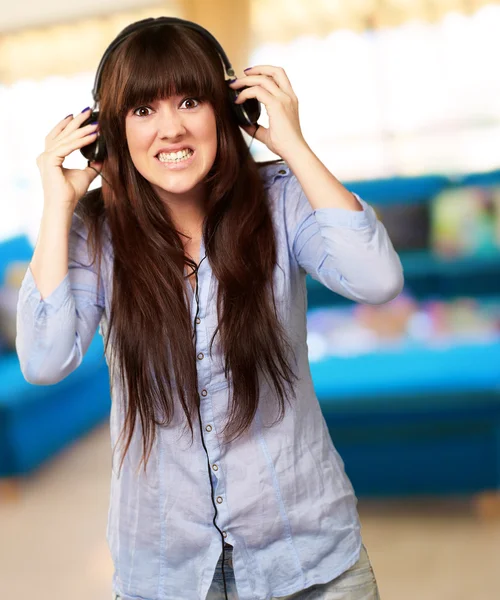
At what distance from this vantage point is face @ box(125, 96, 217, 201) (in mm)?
1127

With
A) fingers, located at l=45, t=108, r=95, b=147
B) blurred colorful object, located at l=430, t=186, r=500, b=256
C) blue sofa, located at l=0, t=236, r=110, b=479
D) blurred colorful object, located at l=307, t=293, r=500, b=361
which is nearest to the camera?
fingers, located at l=45, t=108, r=95, b=147

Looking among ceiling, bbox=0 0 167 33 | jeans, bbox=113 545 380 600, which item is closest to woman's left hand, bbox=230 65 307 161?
jeans, bbox=113 545 380 600

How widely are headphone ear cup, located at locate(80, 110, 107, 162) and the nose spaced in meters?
0.12

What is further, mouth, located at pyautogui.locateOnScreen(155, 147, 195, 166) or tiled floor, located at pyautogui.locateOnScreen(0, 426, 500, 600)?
tiled floor, located at pyautogui.locateOnScreen(0, 426, 500, 600)

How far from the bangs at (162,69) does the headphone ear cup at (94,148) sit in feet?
0.24

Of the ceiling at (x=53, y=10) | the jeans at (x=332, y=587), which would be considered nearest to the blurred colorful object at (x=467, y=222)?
the jeans at (x=332, y=587)

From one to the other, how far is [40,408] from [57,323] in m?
2.71

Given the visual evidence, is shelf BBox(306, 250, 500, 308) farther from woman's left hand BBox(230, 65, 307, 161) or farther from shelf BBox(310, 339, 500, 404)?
woman's left hand BBox(230, 65, 307, 161)

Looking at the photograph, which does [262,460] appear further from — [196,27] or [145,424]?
[196,27]

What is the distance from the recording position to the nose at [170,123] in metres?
1.11

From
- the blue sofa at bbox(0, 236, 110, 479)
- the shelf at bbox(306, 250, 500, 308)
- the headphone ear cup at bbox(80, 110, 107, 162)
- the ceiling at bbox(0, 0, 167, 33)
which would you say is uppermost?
the ceiling at bbox(0, 0, 167, 33)

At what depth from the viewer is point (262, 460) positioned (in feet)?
3.66

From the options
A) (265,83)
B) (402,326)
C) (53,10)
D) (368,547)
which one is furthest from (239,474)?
(53,10)

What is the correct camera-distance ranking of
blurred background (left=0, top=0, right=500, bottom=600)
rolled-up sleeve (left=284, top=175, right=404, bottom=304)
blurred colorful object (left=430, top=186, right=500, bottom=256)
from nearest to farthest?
rolled-up sleeve (left=284, top=175, right=404, bottom=304), blurred background (left=0, top=0, right=500, bottom=600), blurred colorful object (left=430, top=186, right=500, bottom=256)
